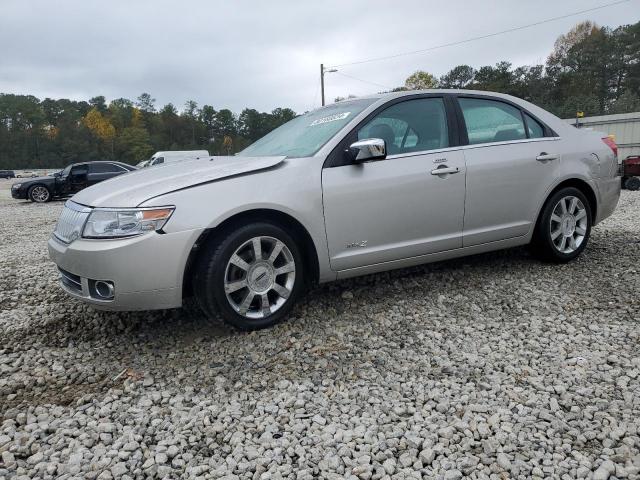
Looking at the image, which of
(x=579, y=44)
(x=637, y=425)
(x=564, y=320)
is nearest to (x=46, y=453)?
Result: (x=637, y=425)

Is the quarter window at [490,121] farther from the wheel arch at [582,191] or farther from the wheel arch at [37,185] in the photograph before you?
the wheel arch at [37,185]

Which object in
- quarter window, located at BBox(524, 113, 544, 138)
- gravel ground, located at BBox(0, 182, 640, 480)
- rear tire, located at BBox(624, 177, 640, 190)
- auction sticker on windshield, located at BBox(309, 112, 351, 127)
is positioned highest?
auction sticker on windshield, located at BBox(309, 112, 351, 127)

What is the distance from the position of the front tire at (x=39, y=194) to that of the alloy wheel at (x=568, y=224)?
1698 centimetres

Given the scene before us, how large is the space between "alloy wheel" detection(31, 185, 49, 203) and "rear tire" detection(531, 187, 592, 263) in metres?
17.0

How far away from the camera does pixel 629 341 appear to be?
9.50ft

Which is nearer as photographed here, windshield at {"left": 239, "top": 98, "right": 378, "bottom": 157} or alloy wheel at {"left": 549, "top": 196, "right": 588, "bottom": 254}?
windshield at {"left": 239, "top": 98, "right": 378, "bottom": 157}

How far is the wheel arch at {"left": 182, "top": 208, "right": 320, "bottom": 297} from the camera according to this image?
9.86ft

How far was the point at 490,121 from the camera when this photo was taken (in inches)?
161

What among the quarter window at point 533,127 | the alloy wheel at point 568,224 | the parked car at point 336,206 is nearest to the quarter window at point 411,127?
the parked car at point 336,206

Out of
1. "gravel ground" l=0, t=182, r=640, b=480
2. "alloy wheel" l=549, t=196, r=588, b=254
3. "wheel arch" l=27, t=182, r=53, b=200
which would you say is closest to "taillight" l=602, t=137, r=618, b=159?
"alloy wheel" l=549, t=196, r=588, b=254

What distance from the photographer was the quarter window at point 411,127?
3613mm

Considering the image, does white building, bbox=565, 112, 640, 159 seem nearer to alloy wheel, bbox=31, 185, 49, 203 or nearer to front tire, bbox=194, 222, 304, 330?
front tire, bbox=194, 222, 304, 330

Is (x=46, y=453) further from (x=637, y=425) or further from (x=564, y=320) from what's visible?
(x=564, y=320)

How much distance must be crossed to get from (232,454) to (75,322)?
2.11m
